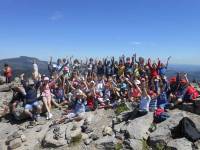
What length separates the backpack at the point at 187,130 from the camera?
1627cm

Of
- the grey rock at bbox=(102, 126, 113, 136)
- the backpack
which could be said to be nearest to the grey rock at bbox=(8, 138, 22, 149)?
the grey rock at bbox=(102, 126, 113, 136)

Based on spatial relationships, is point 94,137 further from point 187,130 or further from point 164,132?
point 187,130

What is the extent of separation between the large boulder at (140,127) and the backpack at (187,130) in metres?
1.50

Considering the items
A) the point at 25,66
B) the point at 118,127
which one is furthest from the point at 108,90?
the point at 25,66

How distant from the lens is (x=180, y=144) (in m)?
15.9

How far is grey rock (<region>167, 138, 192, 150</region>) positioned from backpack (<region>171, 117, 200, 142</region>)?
1.04 ft

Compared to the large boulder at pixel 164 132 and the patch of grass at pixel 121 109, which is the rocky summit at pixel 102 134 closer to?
the large boulder at pixel 164 132

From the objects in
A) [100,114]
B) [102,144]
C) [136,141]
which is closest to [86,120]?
[100,114]

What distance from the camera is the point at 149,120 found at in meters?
18.4

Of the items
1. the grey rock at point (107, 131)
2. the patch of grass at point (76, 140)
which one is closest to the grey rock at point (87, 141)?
the patch of grass at point (76, 140)

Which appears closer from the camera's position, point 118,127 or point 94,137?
point 94,137

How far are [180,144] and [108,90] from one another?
7.91 meters

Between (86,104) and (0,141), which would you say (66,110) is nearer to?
(86,104)

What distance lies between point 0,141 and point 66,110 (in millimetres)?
4846
